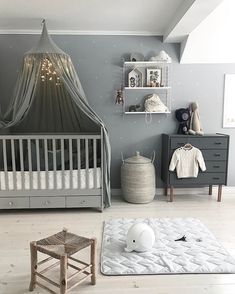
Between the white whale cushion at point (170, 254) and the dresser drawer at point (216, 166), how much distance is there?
Result: 1.00 meters

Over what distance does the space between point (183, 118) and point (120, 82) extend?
1.04m

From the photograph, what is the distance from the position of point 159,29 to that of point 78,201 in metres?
2.55

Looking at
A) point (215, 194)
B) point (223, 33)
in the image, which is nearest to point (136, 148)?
point (215, 194)

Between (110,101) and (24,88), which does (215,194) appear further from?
(24,88)

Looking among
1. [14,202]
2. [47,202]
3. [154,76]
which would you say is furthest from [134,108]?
[14,202]

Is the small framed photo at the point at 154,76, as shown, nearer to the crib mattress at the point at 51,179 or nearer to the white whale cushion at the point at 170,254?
the crib mattress at the point at 51,179

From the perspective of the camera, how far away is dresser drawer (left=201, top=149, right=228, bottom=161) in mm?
3770

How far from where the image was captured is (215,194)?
13.9 feet

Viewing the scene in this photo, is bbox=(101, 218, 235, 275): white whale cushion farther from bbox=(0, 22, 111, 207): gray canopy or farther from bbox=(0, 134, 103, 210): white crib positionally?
bbox=(0, 22, 111, 207): gray canopy

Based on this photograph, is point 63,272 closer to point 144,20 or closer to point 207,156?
point 207,156

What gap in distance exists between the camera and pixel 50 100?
12.5ft

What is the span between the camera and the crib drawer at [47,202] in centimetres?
347

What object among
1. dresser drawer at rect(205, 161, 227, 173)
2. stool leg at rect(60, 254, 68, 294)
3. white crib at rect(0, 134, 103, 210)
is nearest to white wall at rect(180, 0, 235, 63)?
dresser drawer at rect(205, 161, 227, 173)

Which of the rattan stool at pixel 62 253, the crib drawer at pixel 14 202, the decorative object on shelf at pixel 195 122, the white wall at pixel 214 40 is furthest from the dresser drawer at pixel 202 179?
the rattan stool at pixel 62 253
